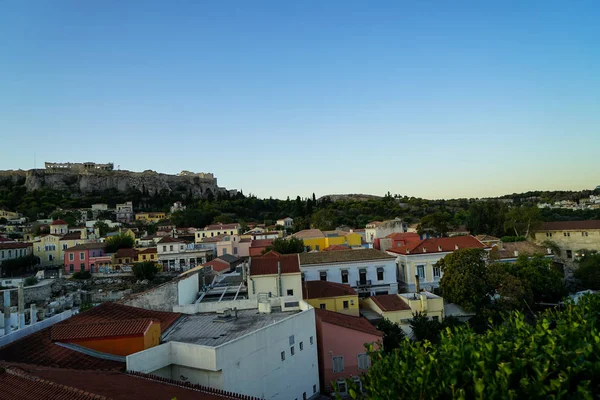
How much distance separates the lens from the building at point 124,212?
93150mm

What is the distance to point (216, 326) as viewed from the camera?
14.1 metres

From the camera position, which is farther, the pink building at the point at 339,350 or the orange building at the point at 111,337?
the pink building at the point at 339,350

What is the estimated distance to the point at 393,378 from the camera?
6852mm

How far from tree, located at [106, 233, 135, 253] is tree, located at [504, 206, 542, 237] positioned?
167 ft

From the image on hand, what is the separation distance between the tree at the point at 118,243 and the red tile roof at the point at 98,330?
4645 centimetres

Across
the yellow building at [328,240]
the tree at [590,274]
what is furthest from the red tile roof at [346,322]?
the yellow building at [328,240]

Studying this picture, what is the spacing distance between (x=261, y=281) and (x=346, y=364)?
6260 mm

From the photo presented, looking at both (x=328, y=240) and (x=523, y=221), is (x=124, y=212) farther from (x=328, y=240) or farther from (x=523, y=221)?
(x=523, y=221)

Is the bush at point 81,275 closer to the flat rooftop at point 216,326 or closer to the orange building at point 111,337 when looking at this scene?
the flat rooftop at point 216,326

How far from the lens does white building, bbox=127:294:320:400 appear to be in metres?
10.6

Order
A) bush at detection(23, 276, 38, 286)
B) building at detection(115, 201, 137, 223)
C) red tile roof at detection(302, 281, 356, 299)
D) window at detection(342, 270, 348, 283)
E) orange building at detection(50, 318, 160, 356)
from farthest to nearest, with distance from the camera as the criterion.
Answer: building at detection(115, 201, 137, 223) → bush at detection(23, 276, 38, 286) → window at detection(342, 270, 348, 283) → red tile roof at detection(302, 281, 356, 299) → orange building at detection(50, 318, 160, 356)

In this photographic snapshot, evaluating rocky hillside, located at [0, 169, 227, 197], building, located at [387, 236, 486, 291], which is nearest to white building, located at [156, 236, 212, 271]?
building, located at [387, 236, 486, 291]

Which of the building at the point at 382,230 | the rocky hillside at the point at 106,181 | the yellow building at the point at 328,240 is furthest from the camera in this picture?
the rocky hillside at the point at 106,181

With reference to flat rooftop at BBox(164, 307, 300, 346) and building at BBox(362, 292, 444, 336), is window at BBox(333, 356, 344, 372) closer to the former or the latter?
flat rooftop at BBox(164, 307, 300, 346)
